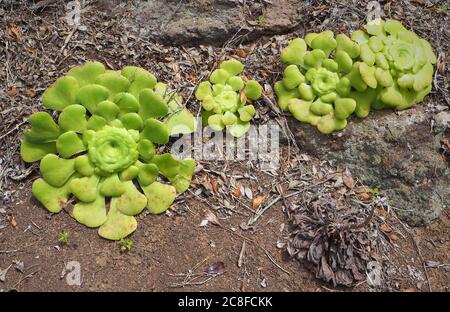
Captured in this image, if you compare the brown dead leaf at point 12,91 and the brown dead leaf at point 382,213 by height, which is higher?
the brown dead leaf at point 12,91

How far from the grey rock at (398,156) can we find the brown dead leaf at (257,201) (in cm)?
39

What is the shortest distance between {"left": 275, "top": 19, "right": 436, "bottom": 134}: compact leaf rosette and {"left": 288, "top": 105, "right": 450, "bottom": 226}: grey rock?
0.07 metres

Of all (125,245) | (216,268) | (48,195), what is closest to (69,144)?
(48,195)

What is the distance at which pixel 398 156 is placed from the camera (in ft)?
8.01

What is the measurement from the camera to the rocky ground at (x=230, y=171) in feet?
7.11

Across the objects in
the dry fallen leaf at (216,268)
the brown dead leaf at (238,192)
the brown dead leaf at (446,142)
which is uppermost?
the brown dead leaf at (446,142)

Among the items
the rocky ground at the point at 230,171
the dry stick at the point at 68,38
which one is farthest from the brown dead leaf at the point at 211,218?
the dry stick at the point at 68,38

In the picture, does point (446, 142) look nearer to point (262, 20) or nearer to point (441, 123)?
point (441, 123)

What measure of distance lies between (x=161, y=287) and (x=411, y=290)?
1169mm

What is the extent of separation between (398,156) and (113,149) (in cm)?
147

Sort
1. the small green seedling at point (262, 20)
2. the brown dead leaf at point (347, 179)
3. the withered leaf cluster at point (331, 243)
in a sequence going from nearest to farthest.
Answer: the withered leaf cluster at point (331, 243) → the brown dead leaf at point (347, 179) → the small green seedling at point (262, 20)

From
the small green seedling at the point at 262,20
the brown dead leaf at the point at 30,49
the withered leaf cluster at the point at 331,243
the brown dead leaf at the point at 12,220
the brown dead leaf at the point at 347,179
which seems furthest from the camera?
the small green seedling at the point at 262,20

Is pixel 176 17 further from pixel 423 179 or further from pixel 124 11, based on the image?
pixel 423 179

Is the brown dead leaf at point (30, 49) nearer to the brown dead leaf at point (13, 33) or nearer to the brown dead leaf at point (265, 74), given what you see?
the brown dead leaf at point (13, 33)
